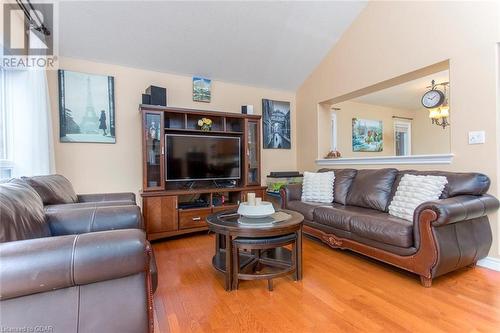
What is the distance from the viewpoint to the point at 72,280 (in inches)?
36.4

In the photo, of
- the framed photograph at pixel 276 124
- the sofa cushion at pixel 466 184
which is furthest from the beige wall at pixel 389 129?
the sofa cushion at pixel 466 184

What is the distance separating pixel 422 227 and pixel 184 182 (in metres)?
2.78

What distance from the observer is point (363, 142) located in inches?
207

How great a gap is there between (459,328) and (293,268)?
3.33ft

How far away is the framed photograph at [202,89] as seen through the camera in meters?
3.73

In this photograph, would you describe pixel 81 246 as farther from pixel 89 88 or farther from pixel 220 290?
pixel 89 88

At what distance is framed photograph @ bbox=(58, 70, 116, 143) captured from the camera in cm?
295

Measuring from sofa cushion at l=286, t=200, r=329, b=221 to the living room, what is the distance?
2cm

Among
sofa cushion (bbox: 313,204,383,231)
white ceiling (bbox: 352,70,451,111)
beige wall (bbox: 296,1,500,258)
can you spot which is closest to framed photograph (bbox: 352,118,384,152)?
white ceiling (bbox: 352,70,451,111)

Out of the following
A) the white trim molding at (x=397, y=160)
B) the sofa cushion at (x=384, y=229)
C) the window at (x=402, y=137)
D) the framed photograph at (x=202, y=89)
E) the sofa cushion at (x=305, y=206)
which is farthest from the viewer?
the window at (x=402, y=137)

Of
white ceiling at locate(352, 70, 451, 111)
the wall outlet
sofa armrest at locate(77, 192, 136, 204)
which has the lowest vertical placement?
sofa armrest at locate(77, 192, 136, 204)

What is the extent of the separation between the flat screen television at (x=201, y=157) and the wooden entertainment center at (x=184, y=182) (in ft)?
0.31

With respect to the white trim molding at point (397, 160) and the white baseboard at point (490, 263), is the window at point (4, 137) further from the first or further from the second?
the white baseboard at point (490, 263)

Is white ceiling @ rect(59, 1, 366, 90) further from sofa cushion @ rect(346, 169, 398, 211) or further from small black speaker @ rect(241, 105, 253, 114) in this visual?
sofa cushion @ rect(346, 169, 398, 211)
